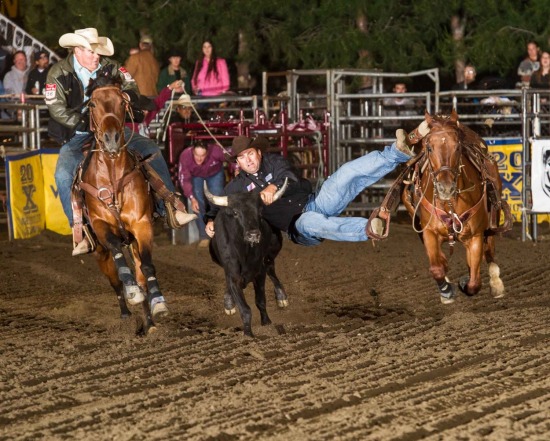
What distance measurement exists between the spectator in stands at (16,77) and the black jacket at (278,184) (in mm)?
9716

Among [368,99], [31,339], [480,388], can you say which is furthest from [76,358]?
[368,99]

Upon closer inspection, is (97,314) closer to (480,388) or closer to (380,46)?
(480,388)

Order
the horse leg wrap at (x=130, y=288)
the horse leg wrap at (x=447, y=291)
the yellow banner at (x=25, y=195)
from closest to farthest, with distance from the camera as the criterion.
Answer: the horse leg wrap at (x=130, y=288), the horse leg wrap at (x=447, y=291), the yellow banner at (x=25, y=195)

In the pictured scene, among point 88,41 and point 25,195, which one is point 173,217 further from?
point 25,195

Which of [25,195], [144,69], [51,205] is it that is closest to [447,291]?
[25,195]

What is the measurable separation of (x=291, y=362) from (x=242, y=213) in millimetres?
1325

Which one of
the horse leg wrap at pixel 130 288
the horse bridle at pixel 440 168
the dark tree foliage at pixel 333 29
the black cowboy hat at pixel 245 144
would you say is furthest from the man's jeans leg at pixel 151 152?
the dark tree foliage at pixel 333 29

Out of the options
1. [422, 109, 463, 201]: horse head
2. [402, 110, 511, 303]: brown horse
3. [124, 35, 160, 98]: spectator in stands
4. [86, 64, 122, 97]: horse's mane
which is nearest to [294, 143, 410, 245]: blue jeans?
[422, 109, 463, 201]: horse head

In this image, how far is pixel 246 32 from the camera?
737 inches

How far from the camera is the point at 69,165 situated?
8.47 metres

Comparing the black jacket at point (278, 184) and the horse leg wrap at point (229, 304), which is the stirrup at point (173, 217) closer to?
the black jacket at point (278, 184)

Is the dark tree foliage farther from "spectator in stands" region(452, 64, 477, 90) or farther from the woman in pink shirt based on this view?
the woman in pink shirt

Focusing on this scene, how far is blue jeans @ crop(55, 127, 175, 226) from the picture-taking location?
8.46 metres

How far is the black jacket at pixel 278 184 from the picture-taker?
7.95 metres
